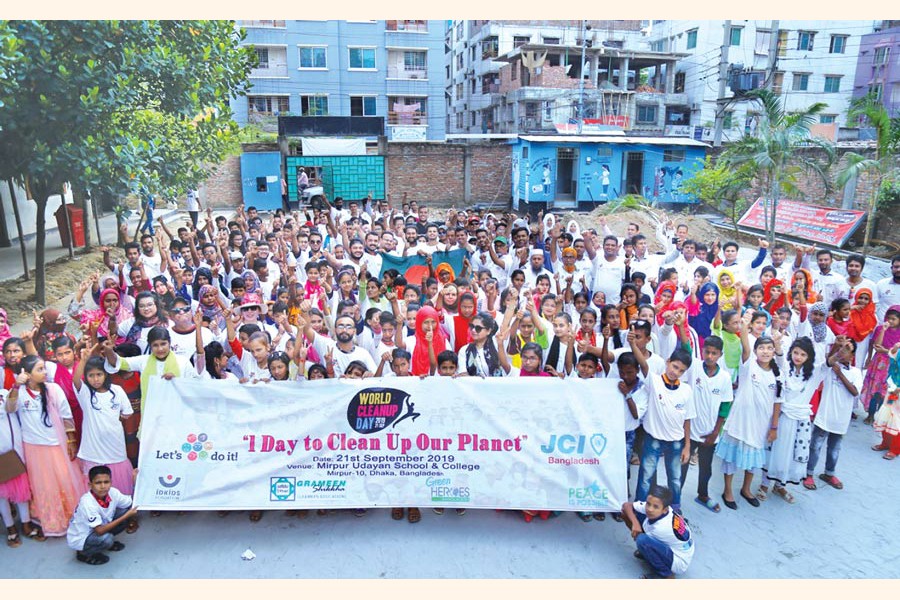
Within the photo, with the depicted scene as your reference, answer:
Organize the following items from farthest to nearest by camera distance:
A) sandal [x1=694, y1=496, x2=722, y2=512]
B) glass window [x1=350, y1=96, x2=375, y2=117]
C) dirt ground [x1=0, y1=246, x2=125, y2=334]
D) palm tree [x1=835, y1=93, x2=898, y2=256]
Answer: glass window [x1=350, y1=96, x2=375, y2=117]
palm tree [x1=835, y1=93, x2=898, y2=256]
dirt ground [x1=0, y1=246, x2=125, y2=334]
sandal [x1=694, y1=496, x2=722, y2=512]

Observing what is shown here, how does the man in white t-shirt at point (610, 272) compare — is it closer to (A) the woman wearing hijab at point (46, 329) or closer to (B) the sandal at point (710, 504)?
(B) the sandal at point (710, 504)

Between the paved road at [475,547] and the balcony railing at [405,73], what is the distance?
103ft

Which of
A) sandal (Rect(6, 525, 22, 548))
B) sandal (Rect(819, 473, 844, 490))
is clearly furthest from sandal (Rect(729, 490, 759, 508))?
sandal (Rect(6, 525, 22, 548))

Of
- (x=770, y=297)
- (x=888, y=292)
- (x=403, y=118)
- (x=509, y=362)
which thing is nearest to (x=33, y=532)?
(x=509, y=362)

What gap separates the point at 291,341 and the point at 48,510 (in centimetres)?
212

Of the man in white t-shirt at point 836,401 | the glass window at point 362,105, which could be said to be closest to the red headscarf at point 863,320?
the man in white t-shirt at point 836,401

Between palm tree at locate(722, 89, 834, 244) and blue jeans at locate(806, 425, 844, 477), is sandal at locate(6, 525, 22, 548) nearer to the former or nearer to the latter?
blue jeans at locate(806, 425, 844, 477)

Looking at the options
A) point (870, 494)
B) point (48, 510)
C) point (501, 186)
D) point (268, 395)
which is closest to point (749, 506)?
point (870, 494)

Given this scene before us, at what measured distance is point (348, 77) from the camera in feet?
107

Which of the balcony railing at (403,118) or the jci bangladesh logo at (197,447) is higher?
the balcony railing at (403,118)

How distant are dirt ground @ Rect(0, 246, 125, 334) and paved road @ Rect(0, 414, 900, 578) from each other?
676 cm

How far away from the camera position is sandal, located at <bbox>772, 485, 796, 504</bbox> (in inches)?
207

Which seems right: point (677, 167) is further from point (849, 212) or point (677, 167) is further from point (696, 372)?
point (696, 372)

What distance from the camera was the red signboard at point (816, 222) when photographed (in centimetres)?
1429
